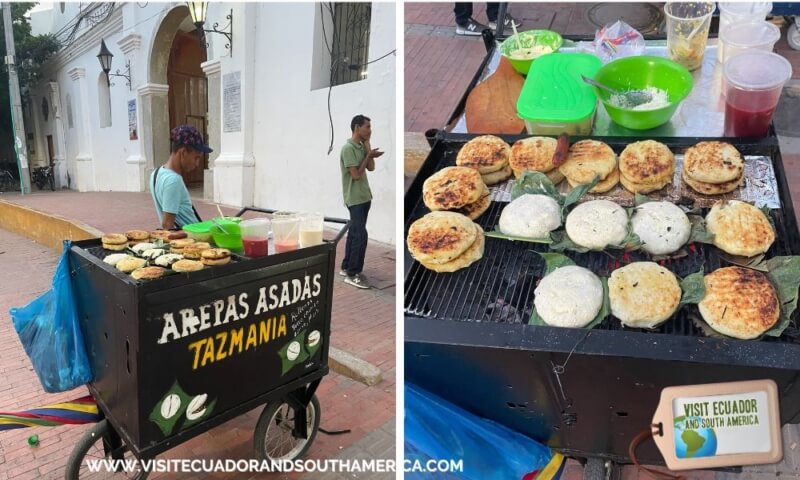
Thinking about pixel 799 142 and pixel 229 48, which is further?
pixel 229 48

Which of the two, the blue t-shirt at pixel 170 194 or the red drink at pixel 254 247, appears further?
the blue t-shirt at pixel 170 194

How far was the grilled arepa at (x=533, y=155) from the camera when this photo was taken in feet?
6.41

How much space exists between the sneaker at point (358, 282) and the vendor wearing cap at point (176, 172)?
2033 millimetres

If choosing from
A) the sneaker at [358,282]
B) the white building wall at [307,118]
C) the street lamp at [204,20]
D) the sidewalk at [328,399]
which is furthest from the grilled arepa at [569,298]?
the street lamp at [204,20]

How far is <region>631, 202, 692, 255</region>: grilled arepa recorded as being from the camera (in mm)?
1607

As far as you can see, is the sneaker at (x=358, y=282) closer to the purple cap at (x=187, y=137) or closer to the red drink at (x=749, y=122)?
the purple cap at (x=187, y=137)

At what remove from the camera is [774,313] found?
1326 millimetres

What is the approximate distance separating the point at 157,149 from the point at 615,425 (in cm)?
1160

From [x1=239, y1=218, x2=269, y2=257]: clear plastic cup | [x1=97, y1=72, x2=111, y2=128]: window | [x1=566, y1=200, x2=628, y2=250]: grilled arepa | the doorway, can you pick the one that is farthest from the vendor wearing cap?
[x1=97, y1=72, x2=111, y2=128]: window

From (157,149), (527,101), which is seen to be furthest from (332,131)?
(157,149)

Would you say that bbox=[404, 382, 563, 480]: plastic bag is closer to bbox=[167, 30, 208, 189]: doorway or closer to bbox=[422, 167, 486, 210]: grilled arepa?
bbox=[422, 167, 486, 210]: grilled arepa

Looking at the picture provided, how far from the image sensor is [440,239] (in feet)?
5.46

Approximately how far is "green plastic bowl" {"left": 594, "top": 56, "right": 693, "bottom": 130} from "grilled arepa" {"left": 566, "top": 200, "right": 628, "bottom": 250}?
668mm

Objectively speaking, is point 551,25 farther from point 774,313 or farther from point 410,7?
point 774,313
